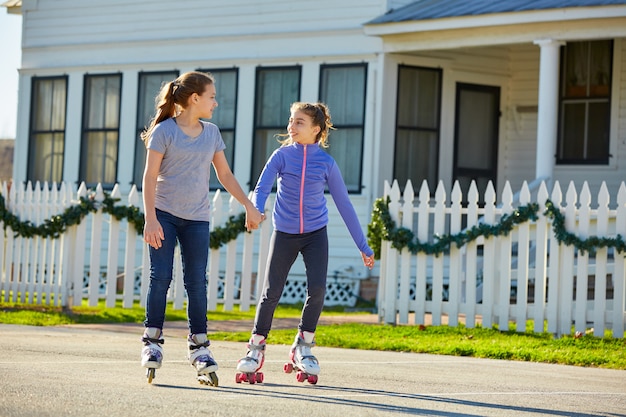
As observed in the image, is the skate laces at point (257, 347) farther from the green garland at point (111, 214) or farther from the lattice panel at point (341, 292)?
the lattice panel at point (341, 292)

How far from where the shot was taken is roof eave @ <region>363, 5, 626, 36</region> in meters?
15.0

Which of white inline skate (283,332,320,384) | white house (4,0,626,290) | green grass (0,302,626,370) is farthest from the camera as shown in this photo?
white house (4,0,626,290)

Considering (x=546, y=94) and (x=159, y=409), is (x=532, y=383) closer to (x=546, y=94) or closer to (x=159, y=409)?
(x=159, y=409)

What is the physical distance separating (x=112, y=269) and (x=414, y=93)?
18.7 ft

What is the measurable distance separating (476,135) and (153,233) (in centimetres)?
1197

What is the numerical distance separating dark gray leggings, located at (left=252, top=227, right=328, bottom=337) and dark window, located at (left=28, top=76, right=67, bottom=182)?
44.8 feet

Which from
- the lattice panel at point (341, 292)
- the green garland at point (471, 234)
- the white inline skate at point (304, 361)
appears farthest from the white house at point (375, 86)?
the white inline skate at point (304, 361)

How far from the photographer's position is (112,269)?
1432cm

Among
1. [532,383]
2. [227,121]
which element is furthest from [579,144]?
[532,383]

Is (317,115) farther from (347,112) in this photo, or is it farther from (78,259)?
(347,112)

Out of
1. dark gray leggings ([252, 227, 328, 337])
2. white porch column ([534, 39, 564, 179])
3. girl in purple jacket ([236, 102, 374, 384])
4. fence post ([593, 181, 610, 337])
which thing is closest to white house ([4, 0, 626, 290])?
white porch column ([534, 39, 564, 179])

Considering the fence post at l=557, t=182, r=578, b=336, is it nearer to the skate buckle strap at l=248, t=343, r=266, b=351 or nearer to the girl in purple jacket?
the girl in purple jacket

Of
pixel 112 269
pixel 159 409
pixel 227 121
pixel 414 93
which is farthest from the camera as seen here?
pixel 227 121

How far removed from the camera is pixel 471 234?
12602 millimetres
